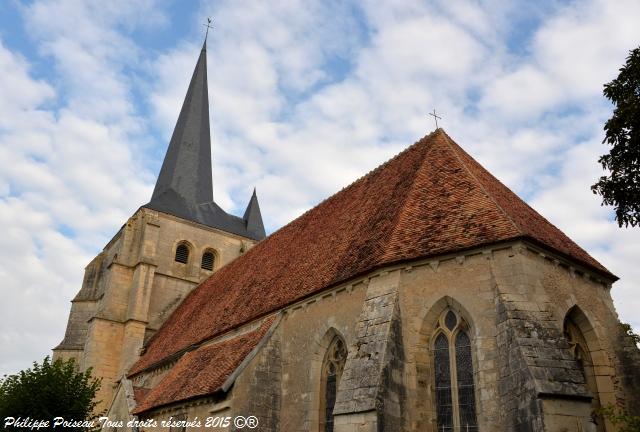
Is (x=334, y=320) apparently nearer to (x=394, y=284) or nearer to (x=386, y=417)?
(x=394, y=284)

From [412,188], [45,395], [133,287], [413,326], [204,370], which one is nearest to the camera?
[413,326]

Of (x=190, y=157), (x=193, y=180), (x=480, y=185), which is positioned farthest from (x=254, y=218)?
(x=480, y=185)

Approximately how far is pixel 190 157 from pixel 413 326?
20.7 metres

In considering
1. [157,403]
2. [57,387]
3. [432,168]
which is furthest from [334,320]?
[57,387]

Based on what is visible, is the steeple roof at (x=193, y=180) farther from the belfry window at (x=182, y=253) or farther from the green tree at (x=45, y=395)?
the green tree at (x=45, y=395)

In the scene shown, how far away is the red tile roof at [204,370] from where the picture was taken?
11.5m

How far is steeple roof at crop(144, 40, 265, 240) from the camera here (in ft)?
85.1

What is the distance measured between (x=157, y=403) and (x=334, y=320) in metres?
5.03

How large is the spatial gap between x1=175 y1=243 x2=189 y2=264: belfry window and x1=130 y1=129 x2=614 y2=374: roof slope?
667cm

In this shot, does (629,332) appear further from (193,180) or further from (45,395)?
(193,180)

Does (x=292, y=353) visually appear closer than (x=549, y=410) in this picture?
No

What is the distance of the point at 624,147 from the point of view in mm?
9680

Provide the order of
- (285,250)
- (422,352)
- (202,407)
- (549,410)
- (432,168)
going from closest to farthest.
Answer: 1. (549,410)
2. (422,352)
3. (202,407)
4. (432,168)
5. (285,250)

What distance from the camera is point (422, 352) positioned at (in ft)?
30.3
